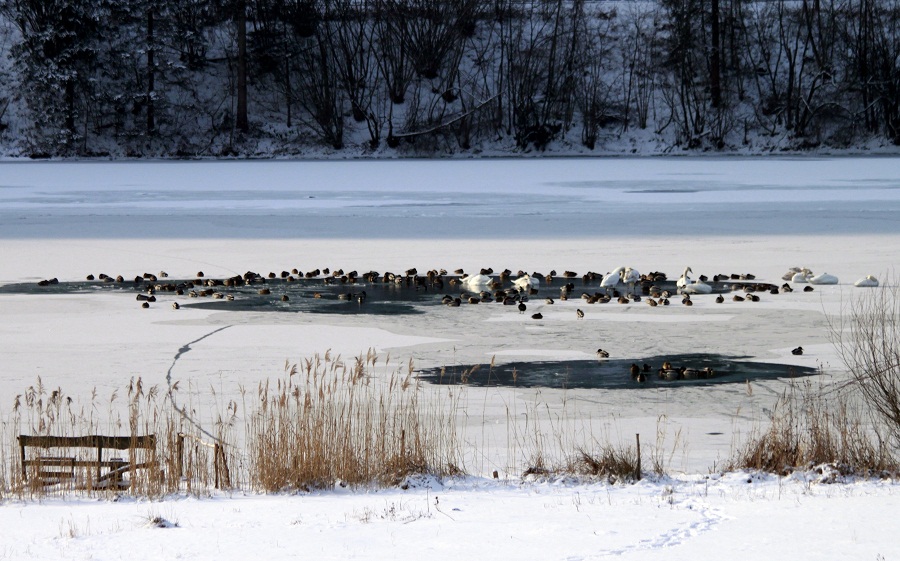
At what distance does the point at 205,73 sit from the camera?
48.9 meters

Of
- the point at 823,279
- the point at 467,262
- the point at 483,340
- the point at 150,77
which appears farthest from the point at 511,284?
the point at 150,77

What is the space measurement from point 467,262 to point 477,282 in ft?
6.34

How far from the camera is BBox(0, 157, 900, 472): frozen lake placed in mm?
7449

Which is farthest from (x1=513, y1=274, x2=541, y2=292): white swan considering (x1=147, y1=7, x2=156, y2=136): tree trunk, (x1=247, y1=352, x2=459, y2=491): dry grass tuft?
(x1=147, y1=7, x2=156, y2=136): tree trunk

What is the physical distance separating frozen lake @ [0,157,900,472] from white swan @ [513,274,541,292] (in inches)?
8.5

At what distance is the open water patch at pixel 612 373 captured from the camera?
734 centimetres

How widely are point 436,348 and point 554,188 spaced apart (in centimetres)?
1772

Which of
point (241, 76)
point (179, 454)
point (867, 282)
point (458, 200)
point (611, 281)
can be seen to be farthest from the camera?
point (241, 76)

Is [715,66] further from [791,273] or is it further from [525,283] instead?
[525,283]

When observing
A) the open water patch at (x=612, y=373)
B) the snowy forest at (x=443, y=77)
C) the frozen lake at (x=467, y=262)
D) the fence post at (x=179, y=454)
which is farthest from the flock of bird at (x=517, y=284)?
the snowy forest at (x=443, y=77)

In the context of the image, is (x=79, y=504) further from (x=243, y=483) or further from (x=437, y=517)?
(x=437, y=517)

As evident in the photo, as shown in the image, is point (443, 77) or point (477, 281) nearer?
point (477, 281)

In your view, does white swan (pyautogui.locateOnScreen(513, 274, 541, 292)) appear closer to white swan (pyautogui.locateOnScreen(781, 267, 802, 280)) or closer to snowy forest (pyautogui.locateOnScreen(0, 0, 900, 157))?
white swan (pyautogui.locateOnScreen(781, 267, 802, 280))

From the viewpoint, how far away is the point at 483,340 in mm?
8852
